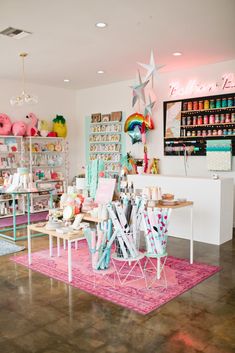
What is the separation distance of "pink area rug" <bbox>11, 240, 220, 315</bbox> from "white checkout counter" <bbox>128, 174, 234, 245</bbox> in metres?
1.01

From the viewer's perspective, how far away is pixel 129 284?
3.86 m

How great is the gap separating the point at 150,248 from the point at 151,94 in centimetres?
394

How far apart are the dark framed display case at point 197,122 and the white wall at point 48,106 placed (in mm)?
3079

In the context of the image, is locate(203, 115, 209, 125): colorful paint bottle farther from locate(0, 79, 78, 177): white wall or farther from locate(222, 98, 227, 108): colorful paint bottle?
locate(0, 79, 78, 177): white wall

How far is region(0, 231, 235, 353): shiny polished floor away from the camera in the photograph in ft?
8.76

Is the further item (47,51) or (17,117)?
(17,117)

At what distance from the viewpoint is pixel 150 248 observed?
3809mm

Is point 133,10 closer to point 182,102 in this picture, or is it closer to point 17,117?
point 182,102

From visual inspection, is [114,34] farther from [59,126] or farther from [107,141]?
[59,126]

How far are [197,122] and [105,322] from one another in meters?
4.83

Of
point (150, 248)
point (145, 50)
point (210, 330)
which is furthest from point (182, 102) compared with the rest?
point (210, 330)

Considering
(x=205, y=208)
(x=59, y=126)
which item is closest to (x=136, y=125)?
(x=59, y=126)

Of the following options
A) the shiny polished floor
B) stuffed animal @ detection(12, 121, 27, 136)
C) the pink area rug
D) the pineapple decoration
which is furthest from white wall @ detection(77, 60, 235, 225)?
the shiny polished floor

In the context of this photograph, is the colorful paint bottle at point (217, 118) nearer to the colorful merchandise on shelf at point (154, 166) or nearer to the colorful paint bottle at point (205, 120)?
the colorful paint bottle at point (205, 120)
